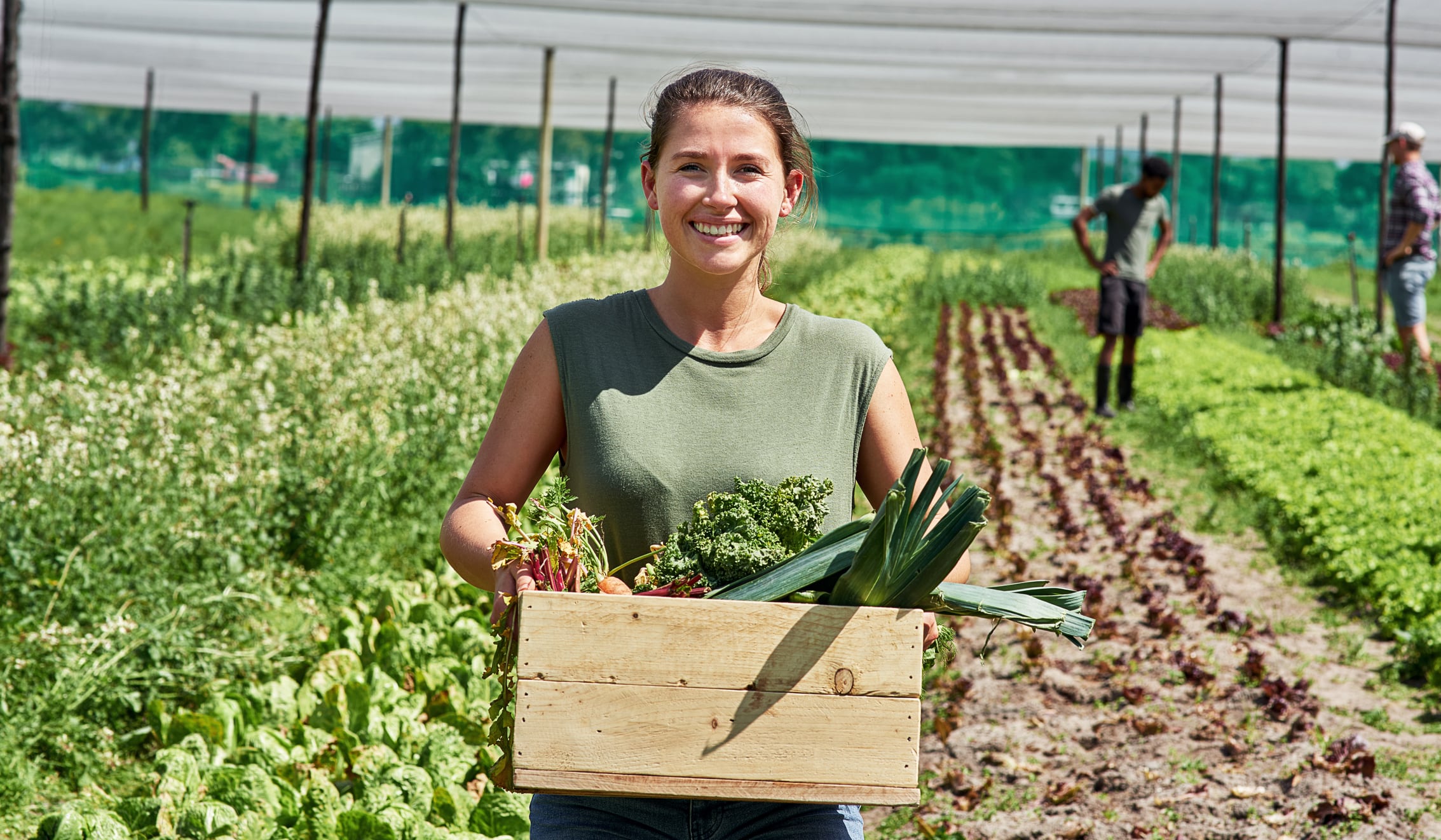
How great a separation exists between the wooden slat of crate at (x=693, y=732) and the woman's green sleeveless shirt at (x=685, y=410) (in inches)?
14.0

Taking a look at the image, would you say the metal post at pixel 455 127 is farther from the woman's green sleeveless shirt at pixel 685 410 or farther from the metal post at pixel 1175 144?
the woman's green sleeveless shirt at pixel 685 410

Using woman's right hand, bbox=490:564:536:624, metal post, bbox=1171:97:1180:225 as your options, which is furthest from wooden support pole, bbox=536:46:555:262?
woman's right hand, bbox=490:564:536:624

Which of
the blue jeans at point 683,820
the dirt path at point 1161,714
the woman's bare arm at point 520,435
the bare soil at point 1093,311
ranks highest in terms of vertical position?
the bare soil at point 1093,311

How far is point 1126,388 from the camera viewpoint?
9.07 m

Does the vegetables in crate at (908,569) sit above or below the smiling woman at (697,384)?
below

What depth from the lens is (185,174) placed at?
38.4m

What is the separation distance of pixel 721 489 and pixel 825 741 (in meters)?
0.41

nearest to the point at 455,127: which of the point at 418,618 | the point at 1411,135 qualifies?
the point at 1411,135

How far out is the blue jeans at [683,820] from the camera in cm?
160

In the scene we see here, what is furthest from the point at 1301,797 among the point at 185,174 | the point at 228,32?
the point at 185,174

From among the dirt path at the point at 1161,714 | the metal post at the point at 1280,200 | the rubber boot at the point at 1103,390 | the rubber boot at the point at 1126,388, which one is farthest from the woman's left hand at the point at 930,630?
the metal post at the point at 1280,200

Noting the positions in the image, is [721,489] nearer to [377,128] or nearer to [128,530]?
[128,530]

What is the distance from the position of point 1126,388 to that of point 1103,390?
0.31m

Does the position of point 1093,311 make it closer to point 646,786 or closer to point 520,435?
point 520,435
